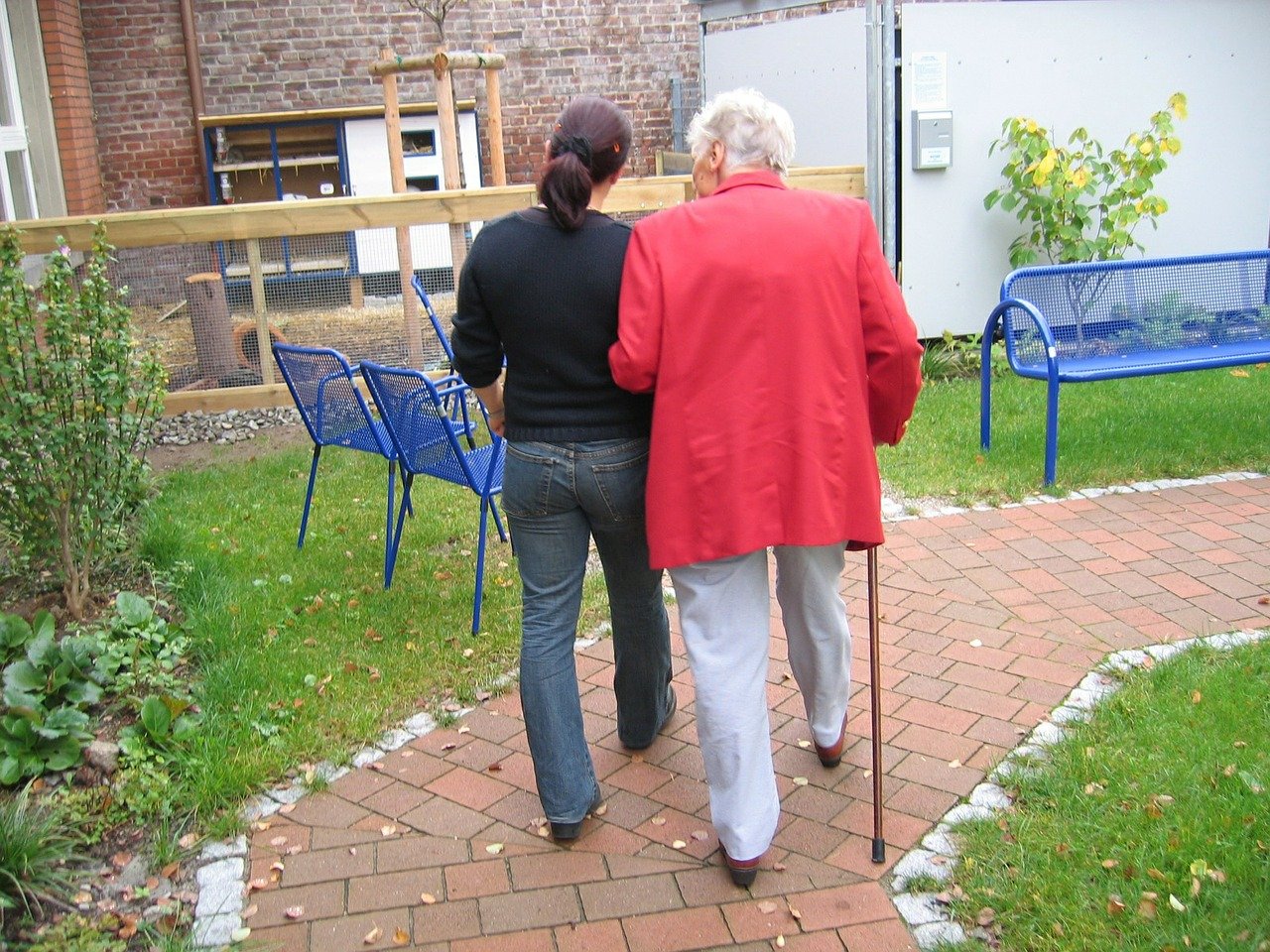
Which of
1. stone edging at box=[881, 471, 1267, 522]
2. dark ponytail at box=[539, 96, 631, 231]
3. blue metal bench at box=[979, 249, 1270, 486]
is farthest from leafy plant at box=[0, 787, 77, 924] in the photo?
blue metal bench at box=[979, 249, 1270, 486]

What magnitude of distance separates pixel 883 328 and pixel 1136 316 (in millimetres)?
4118

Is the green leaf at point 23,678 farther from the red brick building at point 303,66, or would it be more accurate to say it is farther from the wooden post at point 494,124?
the red brick building at point 303,66

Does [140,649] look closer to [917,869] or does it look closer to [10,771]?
[10,771]

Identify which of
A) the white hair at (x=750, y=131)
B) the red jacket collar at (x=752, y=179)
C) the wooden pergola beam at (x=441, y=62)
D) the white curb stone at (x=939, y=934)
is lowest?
the white curb stone at (x=939, y=934)

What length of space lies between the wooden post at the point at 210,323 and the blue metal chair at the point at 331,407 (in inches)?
84.5

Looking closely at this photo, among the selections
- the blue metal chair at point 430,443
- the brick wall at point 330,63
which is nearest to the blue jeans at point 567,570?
the blue metal chair at point 430,443

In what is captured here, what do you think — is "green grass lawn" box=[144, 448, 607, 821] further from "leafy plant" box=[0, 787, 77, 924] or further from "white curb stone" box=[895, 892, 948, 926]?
"white curb stone" box=[895, 892, 948, 926]

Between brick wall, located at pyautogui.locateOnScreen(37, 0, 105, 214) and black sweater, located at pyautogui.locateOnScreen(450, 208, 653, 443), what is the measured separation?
8.97m

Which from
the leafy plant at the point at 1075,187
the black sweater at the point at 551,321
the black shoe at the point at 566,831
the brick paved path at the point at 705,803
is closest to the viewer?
the black sweater at the point at 551,321

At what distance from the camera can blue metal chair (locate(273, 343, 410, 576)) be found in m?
4.86

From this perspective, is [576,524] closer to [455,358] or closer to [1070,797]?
[455,358]

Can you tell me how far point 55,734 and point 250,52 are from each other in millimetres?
10018

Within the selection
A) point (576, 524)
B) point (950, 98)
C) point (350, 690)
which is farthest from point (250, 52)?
point (576, 524)

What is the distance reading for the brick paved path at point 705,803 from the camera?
288 cm
